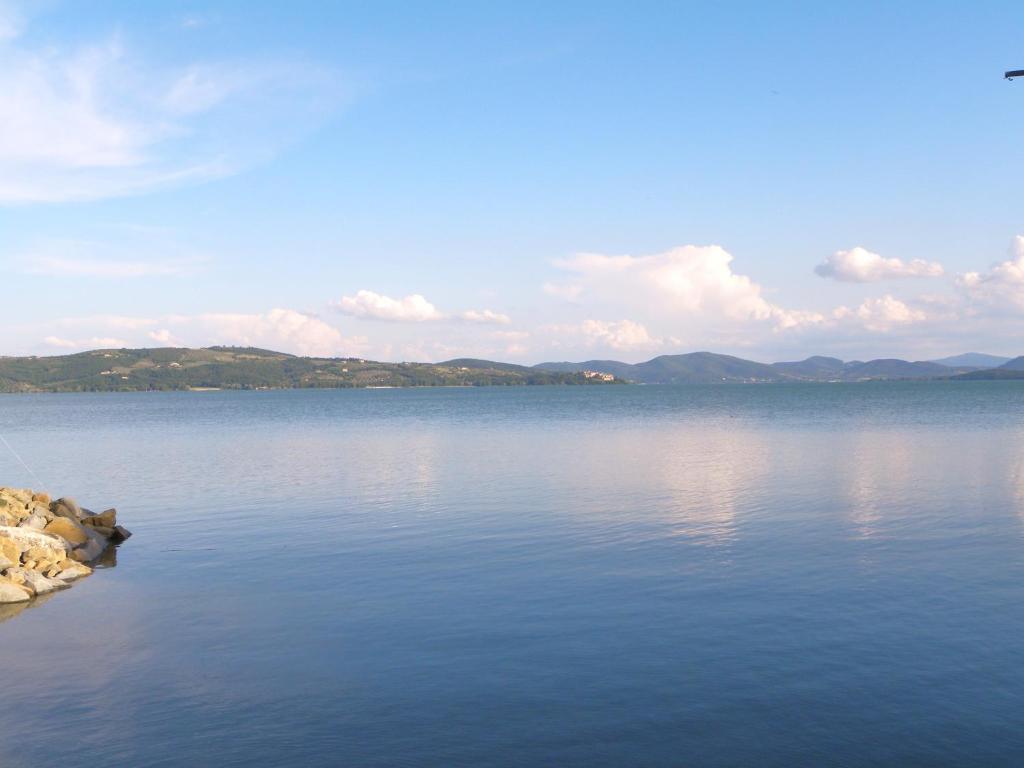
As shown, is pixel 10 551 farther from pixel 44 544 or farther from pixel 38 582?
pixel 38 582

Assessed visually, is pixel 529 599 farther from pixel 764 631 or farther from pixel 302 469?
pixel 302 469

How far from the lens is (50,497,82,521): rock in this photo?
31.8 metres

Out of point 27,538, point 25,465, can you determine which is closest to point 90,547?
point 27,538

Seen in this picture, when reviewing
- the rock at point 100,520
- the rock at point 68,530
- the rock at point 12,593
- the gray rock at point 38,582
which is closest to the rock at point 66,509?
the rock at point 100,520

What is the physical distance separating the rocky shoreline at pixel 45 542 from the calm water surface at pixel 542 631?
3.35ft

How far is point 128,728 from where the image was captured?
14.0m

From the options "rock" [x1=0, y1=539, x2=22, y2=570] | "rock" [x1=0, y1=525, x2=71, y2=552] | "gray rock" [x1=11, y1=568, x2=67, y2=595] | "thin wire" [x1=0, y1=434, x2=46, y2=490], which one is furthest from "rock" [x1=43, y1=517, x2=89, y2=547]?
"thin wire" [x1=0, y1=434, x2=46, y2=490]

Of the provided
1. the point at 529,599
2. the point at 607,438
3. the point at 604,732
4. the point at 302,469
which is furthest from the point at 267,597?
the point at 607,438

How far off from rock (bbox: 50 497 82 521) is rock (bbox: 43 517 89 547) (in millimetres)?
1981

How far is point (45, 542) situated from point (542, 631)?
694 inches

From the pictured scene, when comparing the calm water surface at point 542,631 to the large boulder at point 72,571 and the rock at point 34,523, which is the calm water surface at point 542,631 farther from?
the rock at point 34,523

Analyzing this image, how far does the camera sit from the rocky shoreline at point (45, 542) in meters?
23.3

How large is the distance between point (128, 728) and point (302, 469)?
38815 millimetres

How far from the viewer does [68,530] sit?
29.1m
